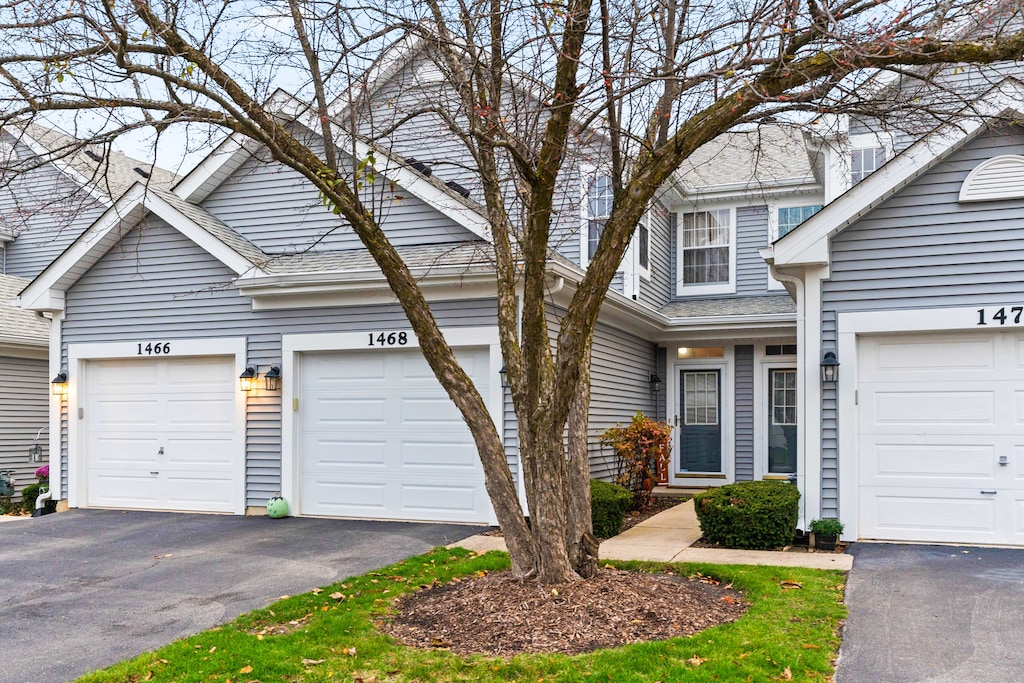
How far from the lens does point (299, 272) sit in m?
11.1

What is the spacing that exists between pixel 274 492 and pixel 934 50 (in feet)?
29.4

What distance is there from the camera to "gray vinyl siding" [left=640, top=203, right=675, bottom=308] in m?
14.9

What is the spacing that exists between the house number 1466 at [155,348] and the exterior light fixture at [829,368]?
8352mm

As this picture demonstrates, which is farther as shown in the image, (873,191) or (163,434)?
(163,434)

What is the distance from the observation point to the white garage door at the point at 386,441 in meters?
10.8

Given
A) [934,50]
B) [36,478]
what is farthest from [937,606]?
[36,478]

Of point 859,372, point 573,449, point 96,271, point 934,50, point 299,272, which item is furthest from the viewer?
point 96,271

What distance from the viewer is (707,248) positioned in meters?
16.3

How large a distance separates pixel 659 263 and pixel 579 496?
900 cm

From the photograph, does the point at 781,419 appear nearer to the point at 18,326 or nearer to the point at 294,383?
the point at 294,383

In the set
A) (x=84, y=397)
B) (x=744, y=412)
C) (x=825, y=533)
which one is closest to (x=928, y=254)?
(x=825, y=533)

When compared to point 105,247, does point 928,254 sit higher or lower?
lower

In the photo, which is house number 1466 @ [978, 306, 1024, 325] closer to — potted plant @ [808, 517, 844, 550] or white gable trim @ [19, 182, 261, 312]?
potted plant @ [808, 517, 844, 550]

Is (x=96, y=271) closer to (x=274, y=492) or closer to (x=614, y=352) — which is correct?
(x=274, y=492)
